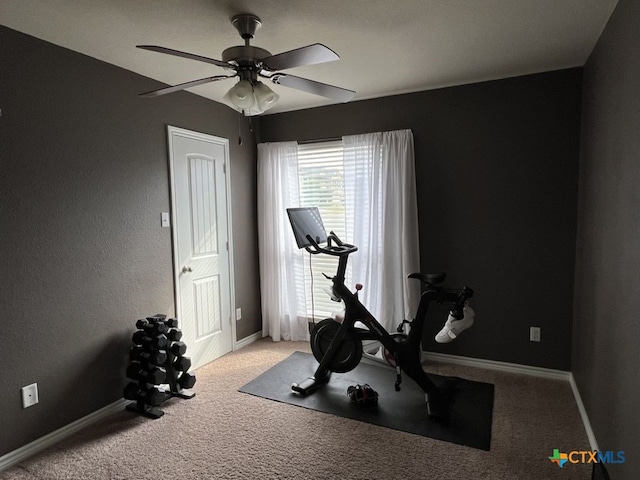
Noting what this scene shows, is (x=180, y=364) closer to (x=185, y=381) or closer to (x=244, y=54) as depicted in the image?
(x=185, y=381)

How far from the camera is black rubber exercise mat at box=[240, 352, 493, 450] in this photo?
2.58 metres

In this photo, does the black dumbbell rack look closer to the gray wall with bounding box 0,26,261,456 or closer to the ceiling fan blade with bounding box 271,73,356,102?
the gray wall with bounding box 0,26,261,456

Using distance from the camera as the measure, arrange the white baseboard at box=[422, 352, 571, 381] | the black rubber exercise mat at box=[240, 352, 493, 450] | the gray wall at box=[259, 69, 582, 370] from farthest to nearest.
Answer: the white baseboard at box=[422, 352, 571, 381] → the gray wall at box=[259, 69, 582, 370] → the black rubber exercise mat at box=[240, 352, 493, 450]

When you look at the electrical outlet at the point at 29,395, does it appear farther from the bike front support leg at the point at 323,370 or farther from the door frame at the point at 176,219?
the bike front support leg at the point at 323,370

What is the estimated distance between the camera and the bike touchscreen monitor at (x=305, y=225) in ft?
9.59

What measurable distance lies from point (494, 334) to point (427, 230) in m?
1.08

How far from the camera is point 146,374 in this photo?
285 cm

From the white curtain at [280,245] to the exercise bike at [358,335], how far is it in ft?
3.55

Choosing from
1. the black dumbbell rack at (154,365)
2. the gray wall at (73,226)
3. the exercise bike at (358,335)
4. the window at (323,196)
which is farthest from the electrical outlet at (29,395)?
the window at (323,196)

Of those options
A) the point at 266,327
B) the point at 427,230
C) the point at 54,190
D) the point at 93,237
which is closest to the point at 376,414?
the point at 427,230

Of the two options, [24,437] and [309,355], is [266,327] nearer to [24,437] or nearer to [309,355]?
[309,355]

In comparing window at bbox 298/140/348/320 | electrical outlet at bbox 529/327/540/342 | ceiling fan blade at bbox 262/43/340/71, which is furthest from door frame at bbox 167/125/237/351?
electrical outlet at bbox 529/327/540/342

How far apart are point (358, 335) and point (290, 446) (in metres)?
0.96

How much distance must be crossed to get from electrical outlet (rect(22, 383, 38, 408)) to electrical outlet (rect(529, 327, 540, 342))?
12.0 ft
